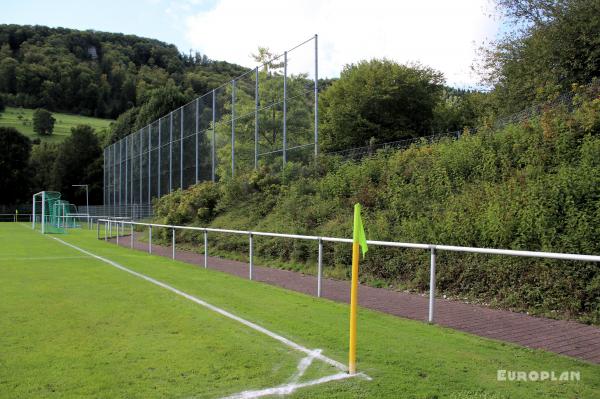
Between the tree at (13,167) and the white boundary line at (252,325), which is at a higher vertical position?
the tree at (13,167)

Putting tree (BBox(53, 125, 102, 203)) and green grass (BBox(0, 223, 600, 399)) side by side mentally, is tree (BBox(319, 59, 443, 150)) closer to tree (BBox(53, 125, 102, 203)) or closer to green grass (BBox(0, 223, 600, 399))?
green grass (BBox(0, 223, 600, 399))

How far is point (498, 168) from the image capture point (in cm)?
1129

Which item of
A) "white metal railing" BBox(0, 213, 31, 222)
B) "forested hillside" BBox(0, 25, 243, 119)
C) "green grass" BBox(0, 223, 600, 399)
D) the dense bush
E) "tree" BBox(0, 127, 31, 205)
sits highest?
"forested hillside" BBox(0, 25, 243, 119)

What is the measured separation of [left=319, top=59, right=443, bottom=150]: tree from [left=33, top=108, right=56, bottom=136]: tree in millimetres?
95874

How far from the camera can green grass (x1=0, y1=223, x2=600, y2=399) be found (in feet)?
14.2

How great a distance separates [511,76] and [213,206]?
578 inches

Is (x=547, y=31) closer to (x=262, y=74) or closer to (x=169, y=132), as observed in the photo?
(x=262, y=74)

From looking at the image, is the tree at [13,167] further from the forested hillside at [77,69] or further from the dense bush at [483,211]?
the dense bush at [483,211]

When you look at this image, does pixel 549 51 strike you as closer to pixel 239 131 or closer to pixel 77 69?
pixel 239 131

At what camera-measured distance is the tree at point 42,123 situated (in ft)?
381

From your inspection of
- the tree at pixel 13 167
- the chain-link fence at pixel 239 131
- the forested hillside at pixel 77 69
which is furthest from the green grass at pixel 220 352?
the forested hillside at pixel 77 69

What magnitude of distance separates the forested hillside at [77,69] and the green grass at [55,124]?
10.6 ft

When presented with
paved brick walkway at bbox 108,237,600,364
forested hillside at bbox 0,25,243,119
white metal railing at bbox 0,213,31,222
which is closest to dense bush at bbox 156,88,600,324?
paved brick walkway at bbox 108,237,600,364

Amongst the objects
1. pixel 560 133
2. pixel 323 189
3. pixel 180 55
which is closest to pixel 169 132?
pixel 323 189
